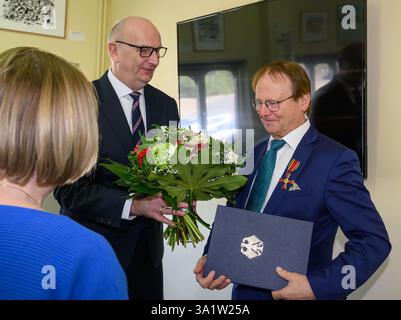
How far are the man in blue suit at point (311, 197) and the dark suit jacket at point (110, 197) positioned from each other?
0.43m

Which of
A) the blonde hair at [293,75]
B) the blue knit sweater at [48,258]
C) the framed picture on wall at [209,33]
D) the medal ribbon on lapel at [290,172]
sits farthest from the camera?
the framed picture on wall at [209,33]

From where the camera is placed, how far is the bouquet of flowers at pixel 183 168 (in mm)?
1413

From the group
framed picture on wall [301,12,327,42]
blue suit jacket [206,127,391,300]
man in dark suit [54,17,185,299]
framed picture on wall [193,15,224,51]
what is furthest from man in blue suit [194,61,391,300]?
framed picture on wall [193,15,224,51]

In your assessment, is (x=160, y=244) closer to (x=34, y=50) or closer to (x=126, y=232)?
(x=126, y=232)

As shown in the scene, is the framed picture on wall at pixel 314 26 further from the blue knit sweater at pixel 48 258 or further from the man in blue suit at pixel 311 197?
the blue knit sweater at pixel 48 258

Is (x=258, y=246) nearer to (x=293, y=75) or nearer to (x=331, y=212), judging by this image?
(x=331, y=212)

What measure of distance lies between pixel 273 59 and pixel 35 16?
2.45 meters

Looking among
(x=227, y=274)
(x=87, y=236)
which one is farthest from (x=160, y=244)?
(x=87, y=236)

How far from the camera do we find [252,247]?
1.29 m

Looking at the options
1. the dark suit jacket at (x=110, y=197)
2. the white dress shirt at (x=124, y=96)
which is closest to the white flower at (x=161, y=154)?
the dark suit jacket at (x=110, y=197)

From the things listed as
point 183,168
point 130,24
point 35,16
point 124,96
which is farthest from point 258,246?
point 35,16

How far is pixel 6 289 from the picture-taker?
0.69 metres

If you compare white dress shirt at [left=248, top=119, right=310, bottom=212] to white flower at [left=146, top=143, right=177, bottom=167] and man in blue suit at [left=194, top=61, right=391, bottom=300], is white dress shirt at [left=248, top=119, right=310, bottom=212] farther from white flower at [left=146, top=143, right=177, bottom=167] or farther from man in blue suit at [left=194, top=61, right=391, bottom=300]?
white flower at [left=146, top=143, right=177, bottom=167]

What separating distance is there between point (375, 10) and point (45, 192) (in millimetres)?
1988
